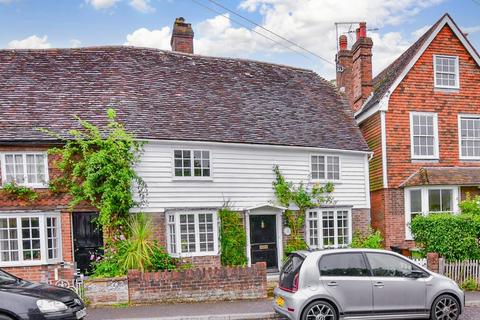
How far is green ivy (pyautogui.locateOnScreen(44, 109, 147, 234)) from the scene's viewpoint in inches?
560

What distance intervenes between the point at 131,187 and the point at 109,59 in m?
6.06

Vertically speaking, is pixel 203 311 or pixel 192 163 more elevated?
pixel 192 163

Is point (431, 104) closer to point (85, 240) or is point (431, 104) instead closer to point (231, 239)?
point (231, 239)

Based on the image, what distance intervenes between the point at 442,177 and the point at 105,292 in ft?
45.1

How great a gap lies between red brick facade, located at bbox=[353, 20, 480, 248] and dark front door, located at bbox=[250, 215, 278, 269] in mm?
4846

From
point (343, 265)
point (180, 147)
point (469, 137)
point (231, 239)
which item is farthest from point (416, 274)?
point (469, 137)

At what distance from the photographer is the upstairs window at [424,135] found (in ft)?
64.1

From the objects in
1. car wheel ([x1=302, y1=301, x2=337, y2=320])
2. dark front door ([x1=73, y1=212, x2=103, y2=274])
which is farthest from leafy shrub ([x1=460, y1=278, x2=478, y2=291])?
dark front door ([x1=73, y1=212, x2=103, y2=274])

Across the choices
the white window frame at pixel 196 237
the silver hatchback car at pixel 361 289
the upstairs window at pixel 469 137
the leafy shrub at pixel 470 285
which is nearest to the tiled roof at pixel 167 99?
the white window frame at pixel 196 237

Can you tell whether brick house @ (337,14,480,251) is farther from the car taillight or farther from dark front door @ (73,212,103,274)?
dark front door @ (73,212,103,274)

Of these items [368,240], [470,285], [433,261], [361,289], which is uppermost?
[361,289]

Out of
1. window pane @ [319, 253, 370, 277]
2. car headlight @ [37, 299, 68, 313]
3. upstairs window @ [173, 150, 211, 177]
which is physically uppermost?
upstairs window @ [173, 150, 211, 177]

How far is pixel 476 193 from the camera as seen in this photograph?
19359 millimetres

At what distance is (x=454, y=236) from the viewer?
14117mm
